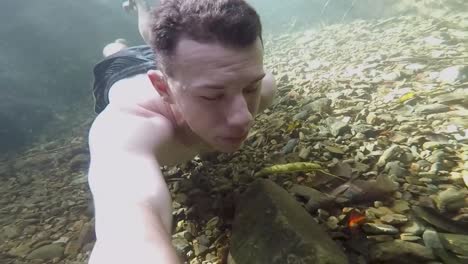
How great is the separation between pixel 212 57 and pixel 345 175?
46.7 inches

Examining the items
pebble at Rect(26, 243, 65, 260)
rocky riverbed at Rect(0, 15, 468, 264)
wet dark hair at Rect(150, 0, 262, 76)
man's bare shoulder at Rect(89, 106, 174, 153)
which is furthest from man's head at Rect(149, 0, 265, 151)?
pebble at Rect(26, 243, 65, 260)

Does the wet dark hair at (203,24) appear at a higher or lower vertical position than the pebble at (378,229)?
higher

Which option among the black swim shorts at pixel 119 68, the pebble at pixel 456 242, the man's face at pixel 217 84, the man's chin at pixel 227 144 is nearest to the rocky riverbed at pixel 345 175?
the pebble at pixel 456 242

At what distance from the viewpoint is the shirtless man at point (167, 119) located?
1158 mm

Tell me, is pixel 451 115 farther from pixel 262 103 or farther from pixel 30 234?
pixel 30 234

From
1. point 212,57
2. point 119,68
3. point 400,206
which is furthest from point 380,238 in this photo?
point 119,68

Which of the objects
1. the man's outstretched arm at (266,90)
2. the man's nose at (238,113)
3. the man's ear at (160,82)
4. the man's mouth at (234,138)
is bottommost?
the man's outstretched arm at (266,90)

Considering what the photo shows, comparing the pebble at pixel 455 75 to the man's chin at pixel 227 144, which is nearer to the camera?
the man's chin at pixel 227 144

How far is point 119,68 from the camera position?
3541 millimetres

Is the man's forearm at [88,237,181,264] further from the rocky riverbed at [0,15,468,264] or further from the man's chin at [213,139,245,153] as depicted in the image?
the man's chin at [213,139,245,153]

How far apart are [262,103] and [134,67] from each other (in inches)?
59.8

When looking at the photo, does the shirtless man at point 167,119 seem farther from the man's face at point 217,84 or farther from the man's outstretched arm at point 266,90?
the man's outstretched arm at point 266,90

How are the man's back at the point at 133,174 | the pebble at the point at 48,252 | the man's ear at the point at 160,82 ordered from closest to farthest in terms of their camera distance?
the man's back at the point at 133,174
the man's ear at the point at 160,82
the pebble at the point at 48,252

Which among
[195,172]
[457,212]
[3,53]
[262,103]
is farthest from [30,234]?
[3,53]
